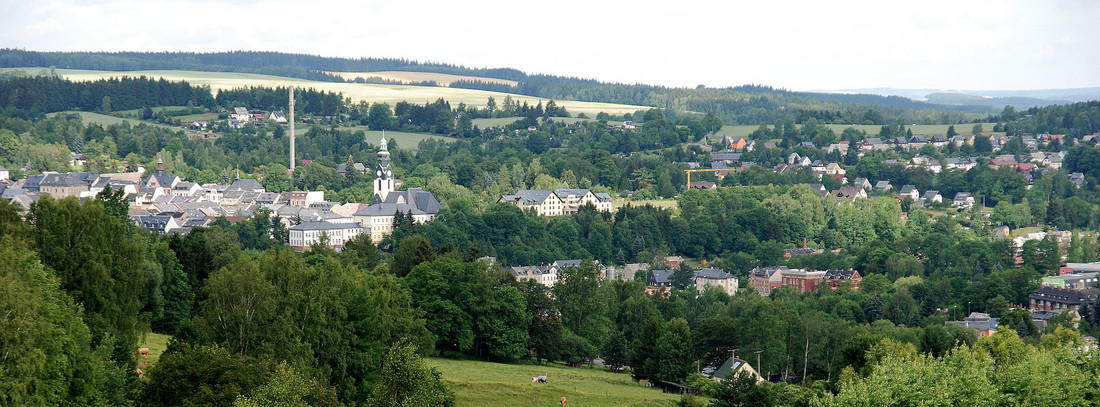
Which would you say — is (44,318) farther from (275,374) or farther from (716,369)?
(716,369)

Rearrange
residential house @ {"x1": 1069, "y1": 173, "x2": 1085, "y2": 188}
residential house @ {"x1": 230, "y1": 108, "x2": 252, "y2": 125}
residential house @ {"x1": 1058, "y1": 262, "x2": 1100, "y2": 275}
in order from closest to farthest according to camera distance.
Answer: residential house @ {"x1": 1058, "y1": 262, "x2": 1100, "y2": 275}
residential house @ {"x1": 1069, "y1": 173, "x2": 1085, "y2": 188}
residential house @ {"x1": 230, "y1": 108, "x2": 252, "y2": 125}

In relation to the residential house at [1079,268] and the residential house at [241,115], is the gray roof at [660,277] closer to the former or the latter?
the residential house at [1079,268]

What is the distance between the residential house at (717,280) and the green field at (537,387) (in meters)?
40.6

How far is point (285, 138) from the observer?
165 m

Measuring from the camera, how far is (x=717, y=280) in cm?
9656

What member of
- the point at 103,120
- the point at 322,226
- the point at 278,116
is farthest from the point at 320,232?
the point at 278,116

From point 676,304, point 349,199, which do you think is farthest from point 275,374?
point 349,199

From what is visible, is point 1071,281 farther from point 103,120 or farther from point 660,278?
point 103,120

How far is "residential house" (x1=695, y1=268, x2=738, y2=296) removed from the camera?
9506 cm

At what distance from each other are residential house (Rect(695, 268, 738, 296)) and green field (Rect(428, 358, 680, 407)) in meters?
40.6

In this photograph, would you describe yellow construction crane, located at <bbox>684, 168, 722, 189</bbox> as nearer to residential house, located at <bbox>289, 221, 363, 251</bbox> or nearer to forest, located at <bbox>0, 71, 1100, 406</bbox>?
forest, located at <bbox>0, 71, 1100, 406</bbox>

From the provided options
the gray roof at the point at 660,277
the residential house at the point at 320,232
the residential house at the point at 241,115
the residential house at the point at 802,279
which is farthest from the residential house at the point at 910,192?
the residential house at the point at 241,115

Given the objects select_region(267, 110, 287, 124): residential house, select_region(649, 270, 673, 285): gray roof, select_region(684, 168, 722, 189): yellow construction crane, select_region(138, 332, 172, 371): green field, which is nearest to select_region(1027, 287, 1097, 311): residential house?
select_region(649, 270, 673, 285): gray roof

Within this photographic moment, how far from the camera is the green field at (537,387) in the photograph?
42.2m
